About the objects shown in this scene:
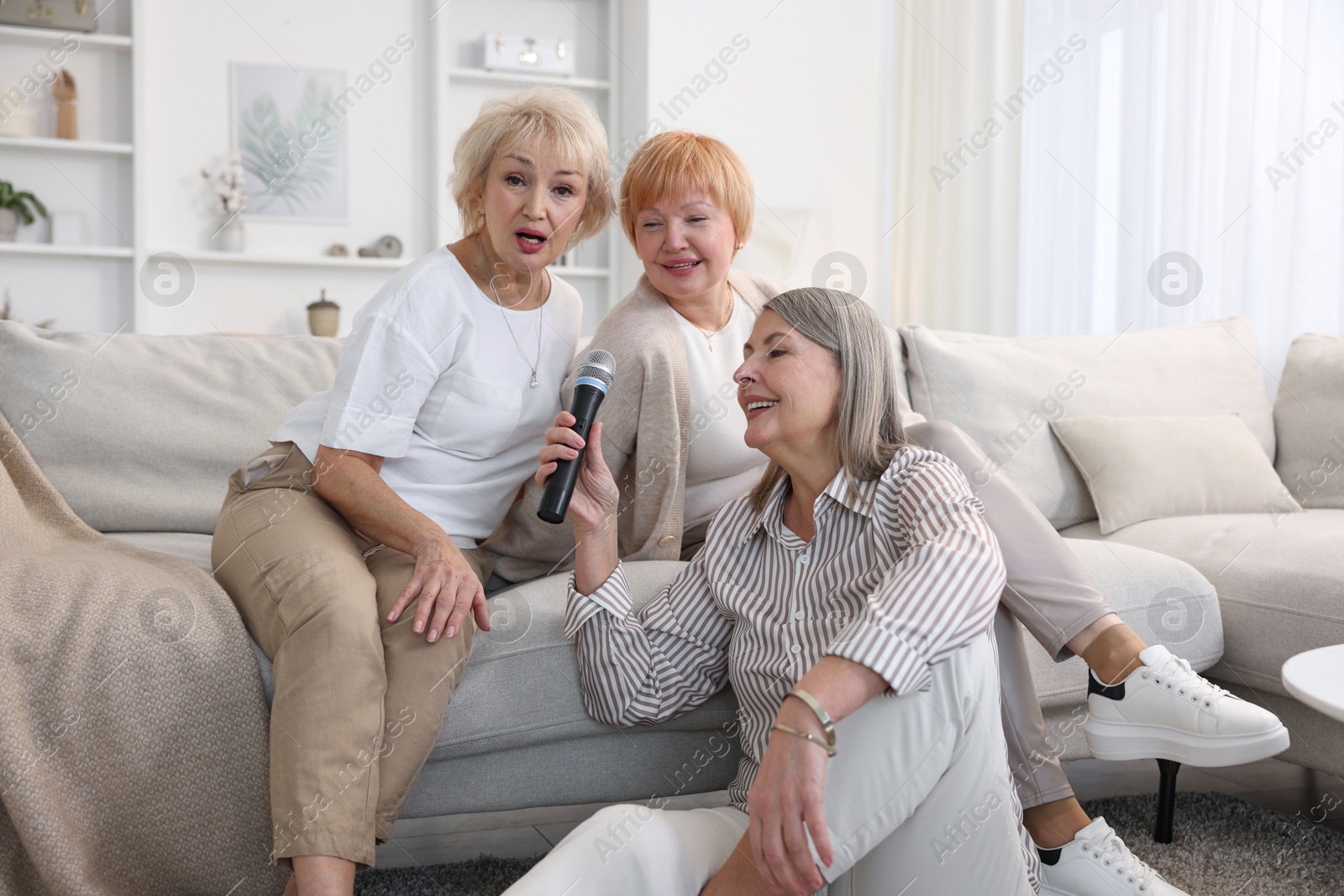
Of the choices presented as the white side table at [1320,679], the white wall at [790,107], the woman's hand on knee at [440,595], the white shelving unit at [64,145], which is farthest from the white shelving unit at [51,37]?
the white side table at [1320,679]

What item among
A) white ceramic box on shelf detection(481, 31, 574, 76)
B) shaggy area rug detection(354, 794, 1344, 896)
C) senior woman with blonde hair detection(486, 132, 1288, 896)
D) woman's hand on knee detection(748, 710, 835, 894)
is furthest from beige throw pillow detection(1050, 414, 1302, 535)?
white ceramic box on shelf detection(481, 31, 574, 76)

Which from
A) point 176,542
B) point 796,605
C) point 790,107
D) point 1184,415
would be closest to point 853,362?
point 796,605

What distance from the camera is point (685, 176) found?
5.49ft

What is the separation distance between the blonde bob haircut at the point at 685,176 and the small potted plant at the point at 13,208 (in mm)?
3290

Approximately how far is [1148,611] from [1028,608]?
448 mm

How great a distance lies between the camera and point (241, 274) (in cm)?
430

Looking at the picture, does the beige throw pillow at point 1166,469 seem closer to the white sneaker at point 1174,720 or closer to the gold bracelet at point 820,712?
the white sneaker at point 1174,720

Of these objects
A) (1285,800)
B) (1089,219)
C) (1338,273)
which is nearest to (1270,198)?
(1338,273)

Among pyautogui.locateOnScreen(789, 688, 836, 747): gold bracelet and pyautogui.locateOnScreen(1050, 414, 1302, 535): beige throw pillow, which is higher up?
pyautogui.locateOnScreen(1050, 414, 1302, 535): beige throw pillow

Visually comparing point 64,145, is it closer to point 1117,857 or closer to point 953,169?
point 953,169

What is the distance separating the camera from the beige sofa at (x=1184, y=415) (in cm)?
176

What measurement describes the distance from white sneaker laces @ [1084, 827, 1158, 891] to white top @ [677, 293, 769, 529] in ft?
2.35

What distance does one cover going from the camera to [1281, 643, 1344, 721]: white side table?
951 mm

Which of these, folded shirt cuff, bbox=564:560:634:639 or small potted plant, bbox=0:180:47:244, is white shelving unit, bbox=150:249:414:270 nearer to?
small potted plant, bbox=0:180:47:244
